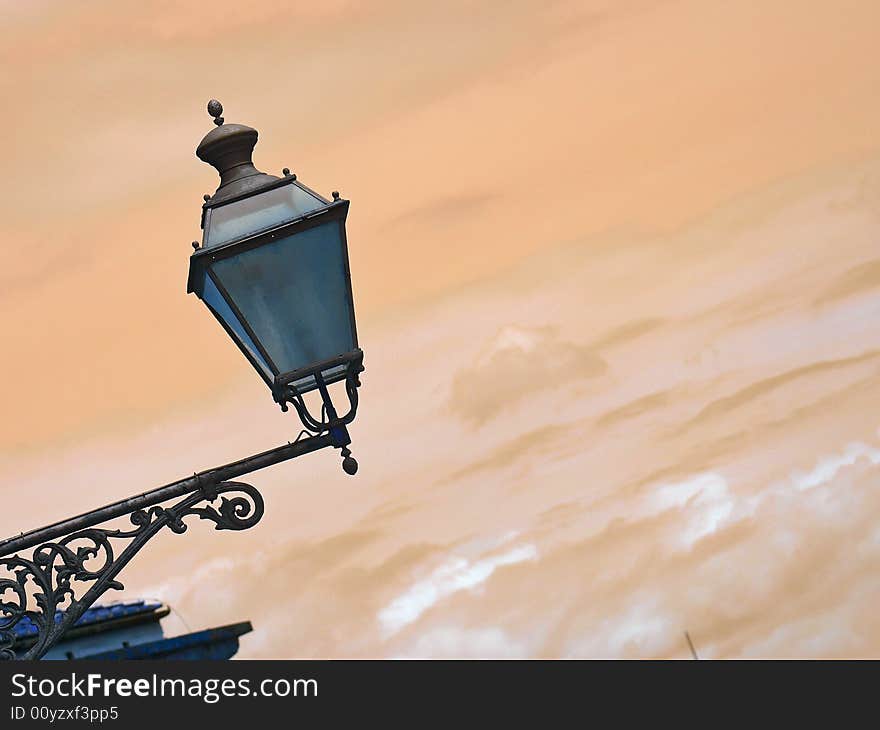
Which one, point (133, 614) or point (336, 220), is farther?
point (133, 614)

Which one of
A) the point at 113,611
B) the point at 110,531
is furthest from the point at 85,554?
the point at 113,611

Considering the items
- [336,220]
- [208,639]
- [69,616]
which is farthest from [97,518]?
[208,639]

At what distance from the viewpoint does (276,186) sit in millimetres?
2988

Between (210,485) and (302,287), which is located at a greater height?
(302,287)

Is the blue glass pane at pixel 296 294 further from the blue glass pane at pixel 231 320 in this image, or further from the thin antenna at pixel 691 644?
the thin antenna at pixel 691 644

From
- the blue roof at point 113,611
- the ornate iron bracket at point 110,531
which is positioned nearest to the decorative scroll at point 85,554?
the ornate iron bracket at point 110,531

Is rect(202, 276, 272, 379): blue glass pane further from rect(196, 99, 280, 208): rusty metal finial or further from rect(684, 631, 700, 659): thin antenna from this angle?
rect(684, 631, 700, 659): thin antenna

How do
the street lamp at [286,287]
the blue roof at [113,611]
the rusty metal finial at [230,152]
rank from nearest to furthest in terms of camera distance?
the street lamp at [286,287], the rusty metal finial at [230,152], the blue roof at [113,611]

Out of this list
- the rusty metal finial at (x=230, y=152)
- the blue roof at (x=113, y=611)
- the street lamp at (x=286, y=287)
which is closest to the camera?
the street lamp at (x=286, y=287)

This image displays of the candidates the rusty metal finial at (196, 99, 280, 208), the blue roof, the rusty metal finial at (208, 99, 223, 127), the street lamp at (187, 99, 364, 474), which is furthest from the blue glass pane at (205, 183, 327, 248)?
the blue roof

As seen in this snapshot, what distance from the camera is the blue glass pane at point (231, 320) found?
288 cm

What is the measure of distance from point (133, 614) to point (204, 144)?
713 centimetres

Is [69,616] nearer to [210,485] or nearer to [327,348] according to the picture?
[210,485]

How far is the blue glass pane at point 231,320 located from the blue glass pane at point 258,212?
9cm
